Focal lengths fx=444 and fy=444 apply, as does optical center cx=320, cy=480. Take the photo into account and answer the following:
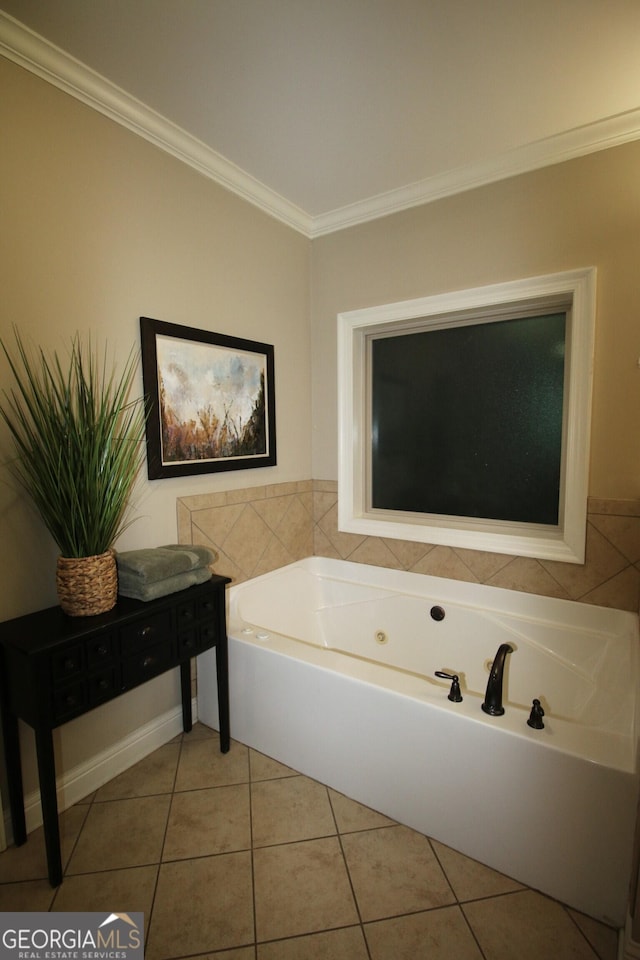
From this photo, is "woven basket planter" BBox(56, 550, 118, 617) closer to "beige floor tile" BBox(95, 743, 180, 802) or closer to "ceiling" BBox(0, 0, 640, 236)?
"beige floor tile" BBox(95, 743, 180, 802)

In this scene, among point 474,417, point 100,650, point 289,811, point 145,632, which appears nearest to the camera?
point 100,650

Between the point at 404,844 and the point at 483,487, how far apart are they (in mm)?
1589

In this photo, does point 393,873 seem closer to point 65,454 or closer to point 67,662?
point 67,662

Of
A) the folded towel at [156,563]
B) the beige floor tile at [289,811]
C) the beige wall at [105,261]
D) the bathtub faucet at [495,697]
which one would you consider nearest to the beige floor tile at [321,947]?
the beige floor tile at [289,811]

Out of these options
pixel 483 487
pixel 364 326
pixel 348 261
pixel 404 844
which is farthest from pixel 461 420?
pixel 404 844

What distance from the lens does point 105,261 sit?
1.68 meters

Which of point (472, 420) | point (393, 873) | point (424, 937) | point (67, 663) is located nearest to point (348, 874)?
point (393, 873)

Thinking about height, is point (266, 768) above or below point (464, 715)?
below

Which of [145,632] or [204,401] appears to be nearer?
[145,632]

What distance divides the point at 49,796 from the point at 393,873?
108 centimetres

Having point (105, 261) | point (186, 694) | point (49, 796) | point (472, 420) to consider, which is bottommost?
point (186, 694)

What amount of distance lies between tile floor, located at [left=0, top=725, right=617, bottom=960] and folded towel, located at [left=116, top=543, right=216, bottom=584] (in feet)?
2.92

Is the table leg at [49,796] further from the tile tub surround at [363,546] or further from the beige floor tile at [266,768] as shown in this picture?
the tile tub surround at [363,546]

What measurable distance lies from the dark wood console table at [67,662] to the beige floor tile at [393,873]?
883 mm
